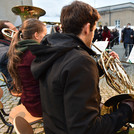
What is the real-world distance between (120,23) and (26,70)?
3583cm

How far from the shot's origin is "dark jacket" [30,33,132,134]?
703 mm

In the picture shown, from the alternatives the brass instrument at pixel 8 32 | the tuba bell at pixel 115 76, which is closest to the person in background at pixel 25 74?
the tuba bell at pixel 115 76

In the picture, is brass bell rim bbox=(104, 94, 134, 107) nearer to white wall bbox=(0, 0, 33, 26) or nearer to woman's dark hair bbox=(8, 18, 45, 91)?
woman's dark hair bbox=(8, 18, 45, 91)

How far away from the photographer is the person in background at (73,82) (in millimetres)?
704

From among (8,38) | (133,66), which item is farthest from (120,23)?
(8,38)

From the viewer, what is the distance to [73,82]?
70 cm

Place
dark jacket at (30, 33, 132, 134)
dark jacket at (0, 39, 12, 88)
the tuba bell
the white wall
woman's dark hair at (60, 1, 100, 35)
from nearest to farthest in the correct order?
dark jacket at (30, 33, 132, 134)
woman's dark hair at (60, 1, 100, 35)
the tuba bell
dark jacket at (0, 39, 12, 88)
the white wall

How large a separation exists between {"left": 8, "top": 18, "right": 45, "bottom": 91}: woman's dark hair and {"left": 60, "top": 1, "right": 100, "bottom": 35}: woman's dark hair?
807mm

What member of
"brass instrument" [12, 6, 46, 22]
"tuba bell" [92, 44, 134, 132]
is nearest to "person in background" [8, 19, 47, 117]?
"tuba bell" [92, 44, 134, 132]

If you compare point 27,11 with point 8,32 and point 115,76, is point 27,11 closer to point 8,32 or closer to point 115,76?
point 8,32

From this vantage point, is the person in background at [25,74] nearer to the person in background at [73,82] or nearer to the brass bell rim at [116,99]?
the person in background at [73,82]

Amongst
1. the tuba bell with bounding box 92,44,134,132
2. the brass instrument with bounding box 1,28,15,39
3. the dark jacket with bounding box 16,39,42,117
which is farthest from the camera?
the brass instrument with bounding box 1,28,15,39

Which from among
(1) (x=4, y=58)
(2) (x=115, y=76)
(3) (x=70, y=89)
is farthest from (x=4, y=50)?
(3) (x=70, y=89)

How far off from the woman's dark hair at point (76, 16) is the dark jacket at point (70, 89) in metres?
0.09
